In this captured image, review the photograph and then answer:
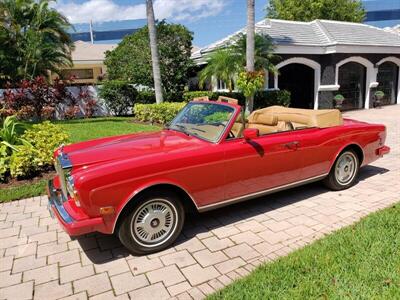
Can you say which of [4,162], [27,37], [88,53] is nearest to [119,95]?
[27,37]

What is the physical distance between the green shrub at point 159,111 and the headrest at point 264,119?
21.4ft

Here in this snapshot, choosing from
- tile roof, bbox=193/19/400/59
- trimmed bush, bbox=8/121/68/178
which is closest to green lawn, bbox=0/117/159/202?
trimmed bush, bbox=8/121/68/178

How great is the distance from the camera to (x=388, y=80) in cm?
1936

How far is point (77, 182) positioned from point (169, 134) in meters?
1.63

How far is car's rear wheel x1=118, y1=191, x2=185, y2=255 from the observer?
140 inches

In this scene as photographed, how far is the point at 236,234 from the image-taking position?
13.5ft

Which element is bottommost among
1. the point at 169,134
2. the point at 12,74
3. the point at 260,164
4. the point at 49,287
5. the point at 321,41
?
the point at 49,287

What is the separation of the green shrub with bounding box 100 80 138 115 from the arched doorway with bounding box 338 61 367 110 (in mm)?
10754

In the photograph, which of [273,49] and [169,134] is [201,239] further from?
[273,49]

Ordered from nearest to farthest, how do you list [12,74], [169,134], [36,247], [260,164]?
[36,247] < [260,164] < [169,134] < [12,74]

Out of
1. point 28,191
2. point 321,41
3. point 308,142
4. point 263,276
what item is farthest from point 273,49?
point 263,276

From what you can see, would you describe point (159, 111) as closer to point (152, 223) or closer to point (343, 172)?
point (343, 172)

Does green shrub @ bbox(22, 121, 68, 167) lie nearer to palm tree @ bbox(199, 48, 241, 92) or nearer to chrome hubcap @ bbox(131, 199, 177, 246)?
chrome hubcap @ bbox(131, 199, 177, 246)

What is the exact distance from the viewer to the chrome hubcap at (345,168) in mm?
5344
